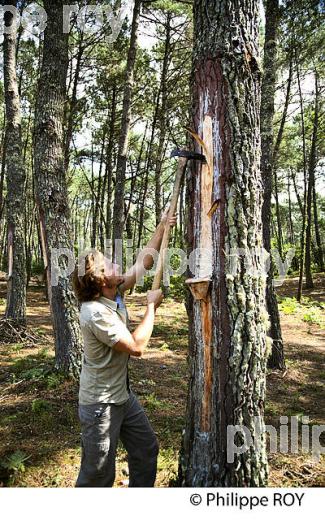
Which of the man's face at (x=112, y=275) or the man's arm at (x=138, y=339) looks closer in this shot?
the man's arm at (x=138, y=339)

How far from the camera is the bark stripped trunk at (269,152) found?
6.85m

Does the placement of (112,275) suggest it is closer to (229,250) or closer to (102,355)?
(102,355)

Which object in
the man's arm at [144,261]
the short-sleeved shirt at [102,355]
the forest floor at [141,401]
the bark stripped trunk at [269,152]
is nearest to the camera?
the short-sleeved shirt at [102,355]

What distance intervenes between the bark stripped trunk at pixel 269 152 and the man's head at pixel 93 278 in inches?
169

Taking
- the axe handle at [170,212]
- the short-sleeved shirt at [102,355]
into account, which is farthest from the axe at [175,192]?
the short-sleeved shirt at [102,355]

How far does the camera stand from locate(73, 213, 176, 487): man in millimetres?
2701

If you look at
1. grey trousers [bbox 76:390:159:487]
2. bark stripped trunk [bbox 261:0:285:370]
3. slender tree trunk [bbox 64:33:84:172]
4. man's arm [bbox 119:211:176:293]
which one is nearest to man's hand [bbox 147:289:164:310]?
man's arm [bbox 119:211:176:293]

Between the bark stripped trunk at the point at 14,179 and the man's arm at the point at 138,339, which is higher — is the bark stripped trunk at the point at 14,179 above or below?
above

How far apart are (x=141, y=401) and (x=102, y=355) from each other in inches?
113

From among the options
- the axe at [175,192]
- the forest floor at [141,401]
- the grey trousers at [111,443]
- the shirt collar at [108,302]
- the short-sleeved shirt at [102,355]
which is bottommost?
the forest floor at [141,401]

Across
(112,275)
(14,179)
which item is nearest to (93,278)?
(112,275)

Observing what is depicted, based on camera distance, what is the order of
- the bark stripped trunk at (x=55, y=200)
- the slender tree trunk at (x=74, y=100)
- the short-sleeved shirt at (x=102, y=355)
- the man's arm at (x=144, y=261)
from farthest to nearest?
the slender tree trunk at (x=74, y=100) < the bark stripped trunk at (x=55, y=200) < the man's arm at (x=144, y=261) < the short-sleeved shirt at (x=102, y=355)

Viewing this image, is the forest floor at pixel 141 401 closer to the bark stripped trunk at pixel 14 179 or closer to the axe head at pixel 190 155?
the bark stripped trunk at pixel 14 179

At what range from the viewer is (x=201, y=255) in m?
2.81
